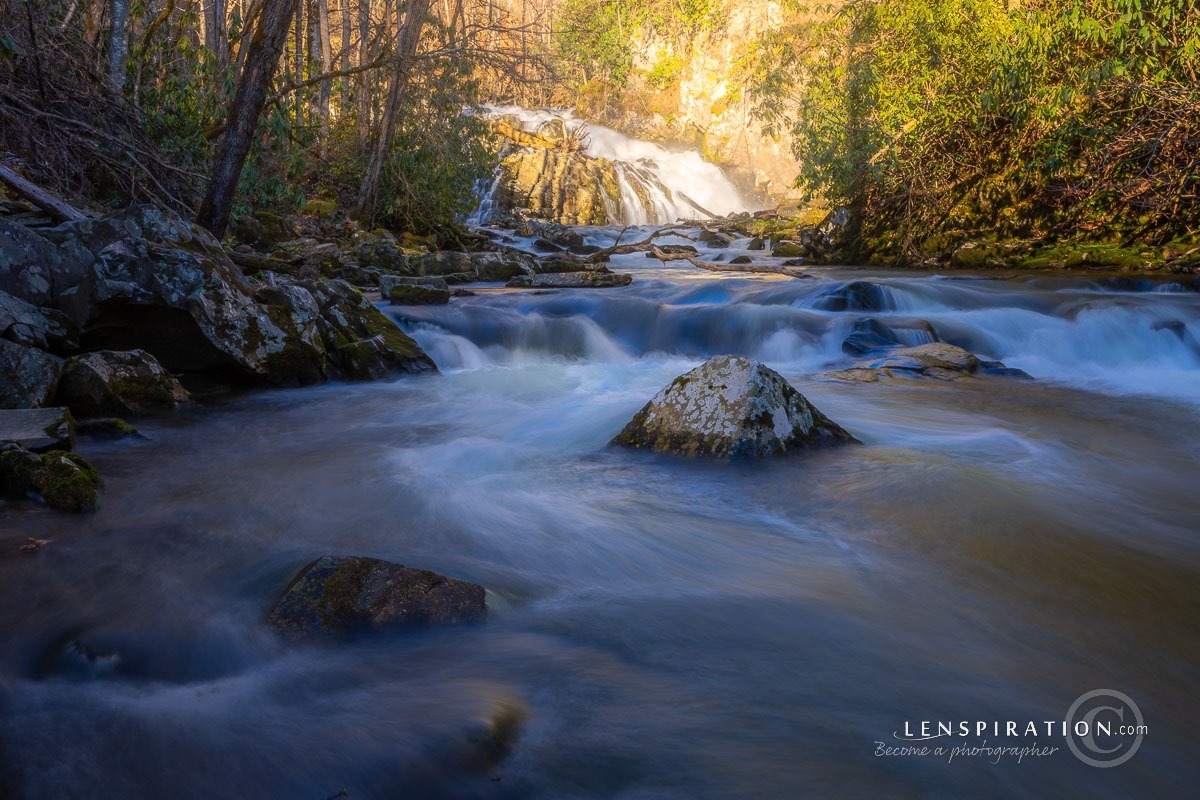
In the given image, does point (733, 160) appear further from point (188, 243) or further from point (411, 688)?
point (411, 688)

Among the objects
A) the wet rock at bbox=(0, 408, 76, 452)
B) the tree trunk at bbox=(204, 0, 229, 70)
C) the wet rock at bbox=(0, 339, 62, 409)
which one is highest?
the tree trunk at bbox=(204, 0, 229, 70)

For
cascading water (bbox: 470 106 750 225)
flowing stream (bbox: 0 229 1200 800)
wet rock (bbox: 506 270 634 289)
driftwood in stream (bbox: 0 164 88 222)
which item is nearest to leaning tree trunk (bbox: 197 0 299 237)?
driftwood in stream (bbox: 0 164 88 222)

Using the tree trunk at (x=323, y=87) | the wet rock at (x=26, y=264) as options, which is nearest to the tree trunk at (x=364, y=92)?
the tree trunk at (x=323, y=87)

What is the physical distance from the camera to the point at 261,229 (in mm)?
13211

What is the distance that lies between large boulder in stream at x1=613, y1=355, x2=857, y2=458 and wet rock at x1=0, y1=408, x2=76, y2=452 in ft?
10.6

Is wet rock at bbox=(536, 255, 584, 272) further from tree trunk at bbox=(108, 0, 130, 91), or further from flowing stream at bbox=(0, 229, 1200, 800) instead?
flowing stream at bbox=(0, 229, 1200, 800)

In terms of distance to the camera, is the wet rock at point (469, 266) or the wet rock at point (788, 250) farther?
the wet rock at point (788, 250)

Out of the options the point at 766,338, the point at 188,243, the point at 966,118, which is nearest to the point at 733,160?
the point at 966,118

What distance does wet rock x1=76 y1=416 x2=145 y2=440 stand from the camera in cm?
485

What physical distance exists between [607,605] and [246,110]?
7959 mm

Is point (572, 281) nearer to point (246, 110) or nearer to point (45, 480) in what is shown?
point (246, 110)

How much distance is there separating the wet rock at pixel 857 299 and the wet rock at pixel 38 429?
9274 millimetres

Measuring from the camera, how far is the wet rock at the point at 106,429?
4848 millimetres

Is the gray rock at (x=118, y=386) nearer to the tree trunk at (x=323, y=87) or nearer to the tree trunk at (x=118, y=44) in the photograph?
the tree trunk at (x=118, y=44)
